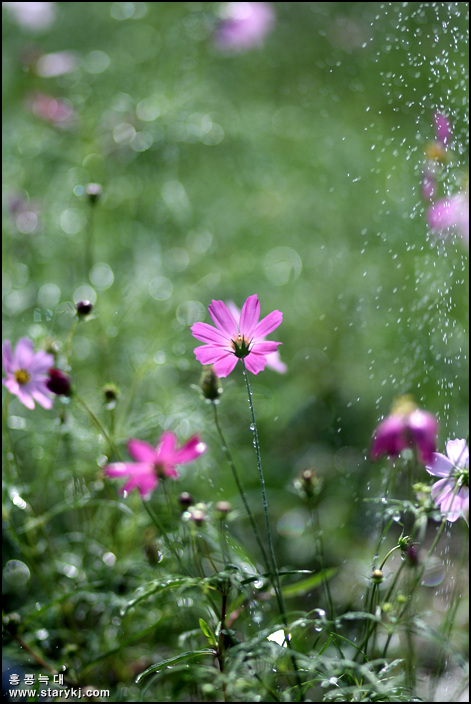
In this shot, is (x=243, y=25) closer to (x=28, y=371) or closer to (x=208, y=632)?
(x=28, y=371)

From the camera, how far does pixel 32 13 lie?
176 cm

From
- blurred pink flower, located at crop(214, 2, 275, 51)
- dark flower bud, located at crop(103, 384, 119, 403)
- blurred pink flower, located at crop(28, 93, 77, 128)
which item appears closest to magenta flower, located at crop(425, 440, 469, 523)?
dark flower bud, located at crop(103, 384, 119, 403)

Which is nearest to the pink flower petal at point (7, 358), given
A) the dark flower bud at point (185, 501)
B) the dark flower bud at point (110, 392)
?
the dark flower bud at point (110, 392)

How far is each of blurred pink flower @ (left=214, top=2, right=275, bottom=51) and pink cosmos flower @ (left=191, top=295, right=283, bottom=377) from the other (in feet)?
4.00

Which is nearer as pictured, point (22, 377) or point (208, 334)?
point (208, 334)

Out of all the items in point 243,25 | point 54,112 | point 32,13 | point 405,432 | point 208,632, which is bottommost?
point 208,632

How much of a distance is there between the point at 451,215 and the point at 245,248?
2.26 ft

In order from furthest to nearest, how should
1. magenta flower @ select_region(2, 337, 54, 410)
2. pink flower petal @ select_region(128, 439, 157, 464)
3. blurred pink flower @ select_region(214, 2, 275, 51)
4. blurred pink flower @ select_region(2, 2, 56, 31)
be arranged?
blurred pink flower @ select_region(2, 2, 56, 31), blurred pink flower @ select_region(214, 2, 275, 51), magenta flower @ select_region(2, 337, 54, 410), pink flower petal @ select_region(128, 439, 157, 464)

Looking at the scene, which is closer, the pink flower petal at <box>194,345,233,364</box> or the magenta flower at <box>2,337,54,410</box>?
the pink flower petal at <box>194,345,233,364</box>

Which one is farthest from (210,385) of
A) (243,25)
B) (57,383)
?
(243,25)

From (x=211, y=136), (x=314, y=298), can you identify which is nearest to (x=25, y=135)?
(x=211, y=136)

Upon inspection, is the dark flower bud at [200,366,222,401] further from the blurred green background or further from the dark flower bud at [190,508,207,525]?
the blurred green background

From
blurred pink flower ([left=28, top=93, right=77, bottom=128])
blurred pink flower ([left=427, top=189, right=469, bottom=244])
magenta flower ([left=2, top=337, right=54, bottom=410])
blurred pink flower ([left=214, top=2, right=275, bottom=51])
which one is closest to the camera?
magenta flower ([left=2, top=337, right=54, bottom=410])

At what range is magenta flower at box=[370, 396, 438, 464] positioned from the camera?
0.53 meters
